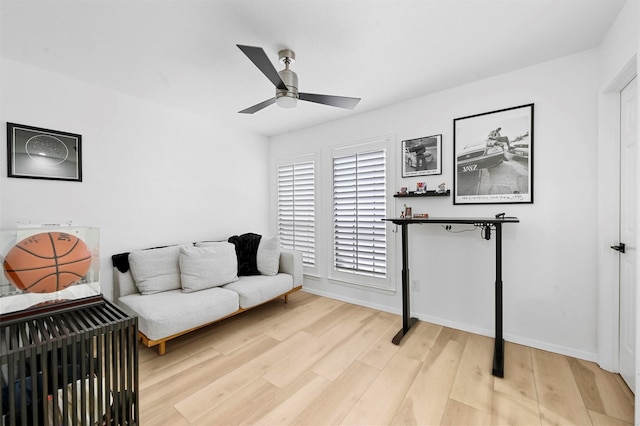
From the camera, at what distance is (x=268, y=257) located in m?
3.60

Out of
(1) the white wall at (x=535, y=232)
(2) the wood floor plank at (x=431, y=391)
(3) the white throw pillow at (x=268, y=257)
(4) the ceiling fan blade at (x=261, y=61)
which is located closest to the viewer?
(4) the ceiling fan blade at (x=261, y=61)

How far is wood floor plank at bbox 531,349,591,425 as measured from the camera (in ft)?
5.53

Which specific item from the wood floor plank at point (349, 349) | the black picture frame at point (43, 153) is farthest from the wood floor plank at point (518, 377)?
the black picture frame at point (43, 153)

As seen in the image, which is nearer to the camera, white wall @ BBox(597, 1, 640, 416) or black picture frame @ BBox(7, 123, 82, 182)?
white wall @ BBox(597, 1, 640, 416)

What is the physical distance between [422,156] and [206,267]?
8.77 ft

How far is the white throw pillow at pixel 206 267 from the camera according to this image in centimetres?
292

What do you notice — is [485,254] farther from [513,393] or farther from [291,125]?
[291,125]

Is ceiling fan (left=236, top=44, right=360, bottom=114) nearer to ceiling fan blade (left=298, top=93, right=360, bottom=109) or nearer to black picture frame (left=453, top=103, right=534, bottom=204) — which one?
ceiling fan blade (left=298, top=93, right=360, bottom=109)

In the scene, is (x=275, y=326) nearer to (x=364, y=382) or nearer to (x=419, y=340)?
(x=364, y=382)

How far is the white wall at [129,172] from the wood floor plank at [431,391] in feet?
9.79

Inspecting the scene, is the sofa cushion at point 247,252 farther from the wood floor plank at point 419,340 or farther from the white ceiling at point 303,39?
the wood floor plank at point 419,340

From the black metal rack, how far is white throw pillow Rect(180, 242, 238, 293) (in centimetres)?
183

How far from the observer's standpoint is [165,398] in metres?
1.88

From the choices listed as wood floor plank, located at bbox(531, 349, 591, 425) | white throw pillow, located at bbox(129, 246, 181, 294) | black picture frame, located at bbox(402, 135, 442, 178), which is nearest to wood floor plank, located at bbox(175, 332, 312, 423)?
white throw pillow, located at bbox(129, 246, 181, 294)
